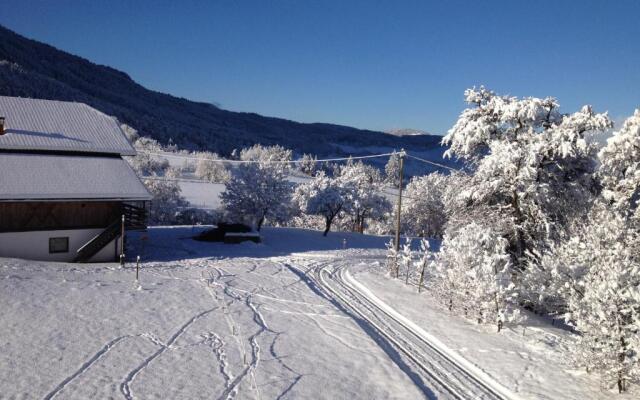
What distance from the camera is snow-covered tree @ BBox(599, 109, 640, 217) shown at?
17062 mm

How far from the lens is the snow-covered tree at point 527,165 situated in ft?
63.7

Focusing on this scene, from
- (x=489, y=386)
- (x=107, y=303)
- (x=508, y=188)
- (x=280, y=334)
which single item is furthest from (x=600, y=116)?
(x=107, y=303)

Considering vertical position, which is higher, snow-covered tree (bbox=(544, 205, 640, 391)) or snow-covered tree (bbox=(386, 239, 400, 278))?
snow-covered tree (bbox=(544, 205, 640, 391))

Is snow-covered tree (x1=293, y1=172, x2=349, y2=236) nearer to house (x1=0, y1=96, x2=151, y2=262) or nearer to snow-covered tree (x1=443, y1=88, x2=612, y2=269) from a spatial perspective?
house (x1=0, y1=96, x2=151, y2=262)

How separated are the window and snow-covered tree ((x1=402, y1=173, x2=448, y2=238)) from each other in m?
49.1

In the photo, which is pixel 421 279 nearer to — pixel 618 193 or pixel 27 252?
pixel 618 193

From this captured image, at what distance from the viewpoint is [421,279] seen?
880 inches

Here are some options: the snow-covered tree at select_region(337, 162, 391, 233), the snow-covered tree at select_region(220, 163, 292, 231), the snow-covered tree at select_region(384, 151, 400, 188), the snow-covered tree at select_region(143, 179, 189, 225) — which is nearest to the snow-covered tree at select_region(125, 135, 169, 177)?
the snow-covered tree at select_region(143, 179, 189, 225)

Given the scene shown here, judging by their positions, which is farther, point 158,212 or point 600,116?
point 158,212

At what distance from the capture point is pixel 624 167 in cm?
1800

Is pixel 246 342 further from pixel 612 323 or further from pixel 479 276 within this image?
pixel 612 323

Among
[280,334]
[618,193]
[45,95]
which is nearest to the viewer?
[280,334]

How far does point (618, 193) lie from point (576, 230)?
215 cm

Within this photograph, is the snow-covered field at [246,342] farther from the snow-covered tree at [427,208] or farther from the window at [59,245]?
the snow-covered tree at [427,208]
